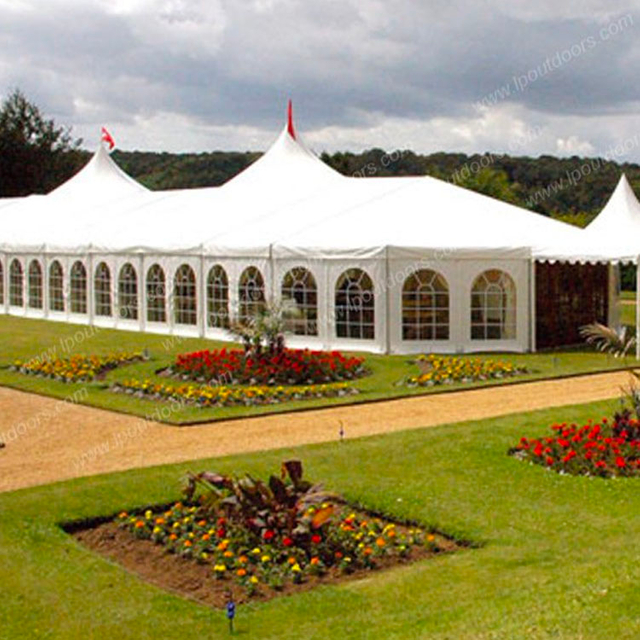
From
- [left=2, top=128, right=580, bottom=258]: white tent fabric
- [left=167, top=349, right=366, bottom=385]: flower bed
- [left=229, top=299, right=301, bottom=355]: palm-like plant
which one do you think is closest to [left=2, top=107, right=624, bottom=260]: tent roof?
[left=2, top=128, right=580, bottom=258]: white tent fabric

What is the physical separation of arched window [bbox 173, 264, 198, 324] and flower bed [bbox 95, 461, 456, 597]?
1723 centimetres

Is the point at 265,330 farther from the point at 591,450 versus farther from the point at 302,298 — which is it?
the point at 591,450

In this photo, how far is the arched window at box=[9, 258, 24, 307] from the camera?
34500 millimetres

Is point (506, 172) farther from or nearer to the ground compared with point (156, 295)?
farther from the ground

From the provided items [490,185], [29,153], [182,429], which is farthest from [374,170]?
[182,429]

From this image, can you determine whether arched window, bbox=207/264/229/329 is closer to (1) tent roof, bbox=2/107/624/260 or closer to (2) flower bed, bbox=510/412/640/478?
(1) tent roof, bbox=2/107/624/260

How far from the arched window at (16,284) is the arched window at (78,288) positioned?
401 centimetres

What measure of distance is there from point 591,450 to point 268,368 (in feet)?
26.8

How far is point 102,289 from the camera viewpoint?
2970 centimetres

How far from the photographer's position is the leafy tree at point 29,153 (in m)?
65.9

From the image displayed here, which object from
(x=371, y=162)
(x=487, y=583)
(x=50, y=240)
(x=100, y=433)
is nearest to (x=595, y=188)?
(x=371, y=162)

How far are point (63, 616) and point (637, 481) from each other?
235 inches

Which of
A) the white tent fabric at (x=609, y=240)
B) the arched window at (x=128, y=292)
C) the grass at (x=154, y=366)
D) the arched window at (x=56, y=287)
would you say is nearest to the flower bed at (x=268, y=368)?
the grass at (x=154, y=366)

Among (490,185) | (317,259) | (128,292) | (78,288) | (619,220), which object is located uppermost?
(490,185)
